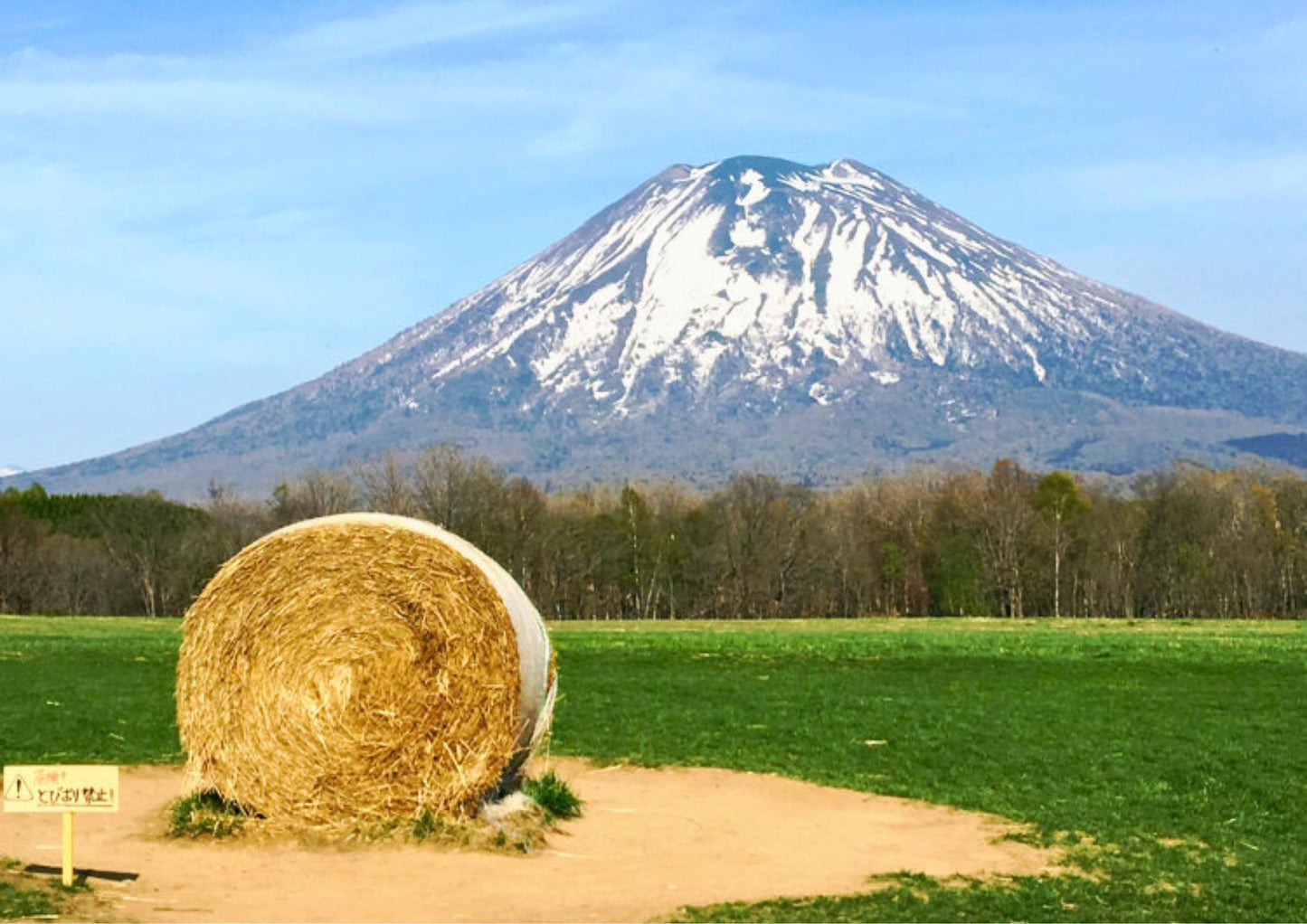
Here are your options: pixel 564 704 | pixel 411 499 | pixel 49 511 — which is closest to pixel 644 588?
pixel 411 499

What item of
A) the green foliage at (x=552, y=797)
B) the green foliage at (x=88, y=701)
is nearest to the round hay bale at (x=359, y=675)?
the green foliage at (x=552, y=797)

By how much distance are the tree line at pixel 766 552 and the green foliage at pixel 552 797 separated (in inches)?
3167

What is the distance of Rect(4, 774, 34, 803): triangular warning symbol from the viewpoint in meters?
13.5

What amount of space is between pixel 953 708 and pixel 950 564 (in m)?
78.2

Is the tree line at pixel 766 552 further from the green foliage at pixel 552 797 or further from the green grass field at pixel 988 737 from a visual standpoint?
the green foliage at pixel 552 797

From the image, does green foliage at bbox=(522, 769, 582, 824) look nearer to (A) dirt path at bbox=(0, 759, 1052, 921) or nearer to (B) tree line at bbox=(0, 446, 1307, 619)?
(A) dirt path at bbox=(0, 759, 1052, 921)

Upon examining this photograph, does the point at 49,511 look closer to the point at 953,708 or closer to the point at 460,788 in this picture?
the point at 953,708

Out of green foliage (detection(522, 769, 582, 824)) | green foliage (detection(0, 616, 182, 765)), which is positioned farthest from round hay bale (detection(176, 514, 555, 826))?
green foliage (detection(0, 616, 182, 765))

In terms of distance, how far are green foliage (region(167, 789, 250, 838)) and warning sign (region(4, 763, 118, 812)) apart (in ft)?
7.01

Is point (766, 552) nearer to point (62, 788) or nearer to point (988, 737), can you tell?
point (988, 737)

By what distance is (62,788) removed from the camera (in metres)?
13.6

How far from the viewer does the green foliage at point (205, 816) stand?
1566cm

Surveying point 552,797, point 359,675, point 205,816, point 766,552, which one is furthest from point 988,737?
point 766,552

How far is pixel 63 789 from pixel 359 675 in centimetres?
320
